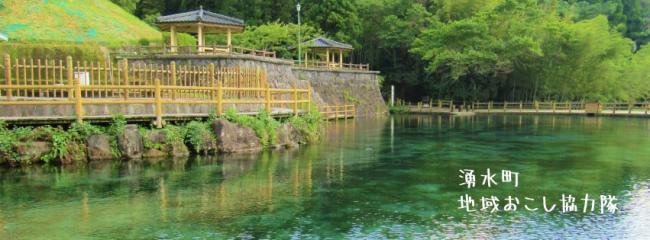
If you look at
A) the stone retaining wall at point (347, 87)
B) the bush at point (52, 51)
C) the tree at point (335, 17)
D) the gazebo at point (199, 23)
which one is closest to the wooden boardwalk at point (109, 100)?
the gazebo at point (199, 23)

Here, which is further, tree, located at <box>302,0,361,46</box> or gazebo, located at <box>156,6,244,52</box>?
tree, located at <box>302,0,361,46</box>

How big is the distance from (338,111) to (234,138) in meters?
20.7

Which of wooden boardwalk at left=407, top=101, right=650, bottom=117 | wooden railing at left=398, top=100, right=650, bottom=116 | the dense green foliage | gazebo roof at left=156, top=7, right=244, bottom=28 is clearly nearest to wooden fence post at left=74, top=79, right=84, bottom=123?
gazebo roof at left=156, top=7, right=244, bottom=28

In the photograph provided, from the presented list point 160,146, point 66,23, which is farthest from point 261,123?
point 66,23

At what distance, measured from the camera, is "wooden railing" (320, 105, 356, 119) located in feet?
122

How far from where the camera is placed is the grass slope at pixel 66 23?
30.7m

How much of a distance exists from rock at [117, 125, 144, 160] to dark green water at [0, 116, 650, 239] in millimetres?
939

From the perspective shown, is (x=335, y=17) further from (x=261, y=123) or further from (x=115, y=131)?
(x=115, y=131)

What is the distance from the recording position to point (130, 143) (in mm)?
16438

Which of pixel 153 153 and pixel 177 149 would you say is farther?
pixel 177 149

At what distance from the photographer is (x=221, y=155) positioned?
58.3ft

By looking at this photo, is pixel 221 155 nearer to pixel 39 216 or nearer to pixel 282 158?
pixel 282 158

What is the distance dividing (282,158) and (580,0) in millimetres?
74981

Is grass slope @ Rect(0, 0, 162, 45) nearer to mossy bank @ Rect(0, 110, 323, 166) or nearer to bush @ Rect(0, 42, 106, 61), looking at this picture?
bush @ Rect(0, 42, 106, 61)
